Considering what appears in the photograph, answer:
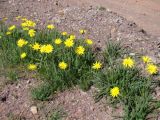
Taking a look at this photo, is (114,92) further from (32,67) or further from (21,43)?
(21,43)

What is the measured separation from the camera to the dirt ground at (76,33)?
160 inches

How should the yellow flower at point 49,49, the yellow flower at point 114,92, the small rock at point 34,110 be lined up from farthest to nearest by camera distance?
the yellow flower at point 49,49, the small rock at point 34,110, the yellow flower at point 114,92

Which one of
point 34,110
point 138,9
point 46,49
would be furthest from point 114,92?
point 138,9

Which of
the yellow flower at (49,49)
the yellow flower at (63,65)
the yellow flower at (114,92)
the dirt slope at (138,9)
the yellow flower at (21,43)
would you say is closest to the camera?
the yellow flower at (114,92)

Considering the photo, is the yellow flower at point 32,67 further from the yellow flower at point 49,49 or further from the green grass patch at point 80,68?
the yellow flower at point 49,49

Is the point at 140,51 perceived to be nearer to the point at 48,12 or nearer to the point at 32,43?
the point at 32,43

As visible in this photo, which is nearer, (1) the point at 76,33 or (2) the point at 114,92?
(2) the point at 114,92

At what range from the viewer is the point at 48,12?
6.84 m

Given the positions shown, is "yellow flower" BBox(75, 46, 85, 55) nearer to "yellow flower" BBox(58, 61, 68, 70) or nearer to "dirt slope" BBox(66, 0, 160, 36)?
"yellow flower" BBox(58, 61, 68, 70)

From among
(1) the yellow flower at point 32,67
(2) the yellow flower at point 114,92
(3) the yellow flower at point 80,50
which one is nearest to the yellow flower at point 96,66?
(3) the yellow flower at point 80,50

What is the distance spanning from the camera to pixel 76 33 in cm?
A: 573

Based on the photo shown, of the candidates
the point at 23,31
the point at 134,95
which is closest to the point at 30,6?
the point at 23,31

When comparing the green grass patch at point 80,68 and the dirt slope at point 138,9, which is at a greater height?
the green grass patch at point 80,68

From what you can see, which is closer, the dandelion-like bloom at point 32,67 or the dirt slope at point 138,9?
the dandelion-like bloom at point 32,67
